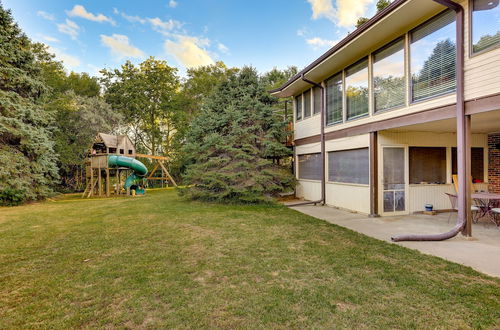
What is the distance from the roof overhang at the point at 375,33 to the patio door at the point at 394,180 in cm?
288

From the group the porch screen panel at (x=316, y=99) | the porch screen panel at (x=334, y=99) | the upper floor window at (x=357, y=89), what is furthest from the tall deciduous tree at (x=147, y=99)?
the upper floor window at (x=357, y=89)

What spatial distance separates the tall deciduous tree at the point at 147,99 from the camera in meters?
22.3

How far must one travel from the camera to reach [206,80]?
23422mm

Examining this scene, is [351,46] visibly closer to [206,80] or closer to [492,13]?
[492,13]

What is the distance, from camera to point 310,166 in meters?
10.3

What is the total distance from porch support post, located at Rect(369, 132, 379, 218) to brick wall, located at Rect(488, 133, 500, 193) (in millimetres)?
3930

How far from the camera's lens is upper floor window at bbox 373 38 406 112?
20.2 feet

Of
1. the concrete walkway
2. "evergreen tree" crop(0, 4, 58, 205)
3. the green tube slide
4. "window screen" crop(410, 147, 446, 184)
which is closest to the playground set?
the green tube slide

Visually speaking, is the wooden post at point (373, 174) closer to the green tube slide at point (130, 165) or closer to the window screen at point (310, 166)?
the window screen at point (310, 166)

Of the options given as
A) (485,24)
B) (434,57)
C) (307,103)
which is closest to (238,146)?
(307,103)

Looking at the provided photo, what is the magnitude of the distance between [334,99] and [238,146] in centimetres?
389

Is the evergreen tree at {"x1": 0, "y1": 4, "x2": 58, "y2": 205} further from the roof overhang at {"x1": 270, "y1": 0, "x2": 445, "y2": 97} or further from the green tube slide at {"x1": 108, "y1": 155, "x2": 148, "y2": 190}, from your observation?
the roof overhang at {"x1": 270, "y1": 0, "x2": 445, "y2": 97}

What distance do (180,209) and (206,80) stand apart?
1787 centimetres

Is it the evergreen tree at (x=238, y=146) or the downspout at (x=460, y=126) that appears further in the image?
the evergreen tree at (x=238, y=146)
